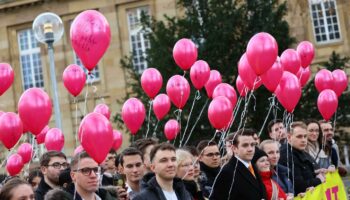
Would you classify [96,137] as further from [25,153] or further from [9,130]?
[25,153]

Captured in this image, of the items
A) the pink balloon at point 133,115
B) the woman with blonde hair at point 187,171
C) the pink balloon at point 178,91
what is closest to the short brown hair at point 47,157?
the woman with blonde hair at point 187,171

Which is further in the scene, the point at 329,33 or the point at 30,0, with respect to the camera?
the point at 30,0

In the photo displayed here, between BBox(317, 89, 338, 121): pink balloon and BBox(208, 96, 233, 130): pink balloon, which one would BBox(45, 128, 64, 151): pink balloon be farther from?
BBox(317, 89, 338, 121): pink balloon

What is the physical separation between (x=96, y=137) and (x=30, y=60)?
2266 cm

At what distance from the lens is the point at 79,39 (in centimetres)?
674

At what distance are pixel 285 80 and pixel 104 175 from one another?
10.5 feet

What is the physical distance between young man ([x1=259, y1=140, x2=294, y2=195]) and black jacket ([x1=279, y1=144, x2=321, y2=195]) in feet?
0.31

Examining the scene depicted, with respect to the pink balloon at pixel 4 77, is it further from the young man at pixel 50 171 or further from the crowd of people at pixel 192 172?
the young man at pixel 50 171

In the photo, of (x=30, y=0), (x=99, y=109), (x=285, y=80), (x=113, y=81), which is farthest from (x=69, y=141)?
(x=285, y=80)

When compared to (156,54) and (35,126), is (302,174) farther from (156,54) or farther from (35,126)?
(156,54)

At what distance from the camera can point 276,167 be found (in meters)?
7.49

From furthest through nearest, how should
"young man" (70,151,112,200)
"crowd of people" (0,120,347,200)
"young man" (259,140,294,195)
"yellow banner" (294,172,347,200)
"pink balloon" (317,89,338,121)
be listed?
1. "pink balloon" (317,89,338,121)
2. "yellow banner" (294,172,347,200)
3. "young man" (259,140,294,195)
4. "crowd of people" (0,120,347,200)
5. "young man" (70,151,112,200)

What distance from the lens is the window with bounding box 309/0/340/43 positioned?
2284cm

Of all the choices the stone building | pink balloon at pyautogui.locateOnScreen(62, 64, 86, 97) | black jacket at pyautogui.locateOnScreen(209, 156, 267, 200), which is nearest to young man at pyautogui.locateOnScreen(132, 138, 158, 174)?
black jacket at pyautogui.locateOnScreen(209, 156, 267, 200)
